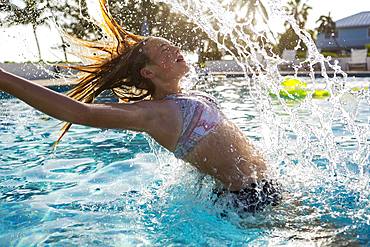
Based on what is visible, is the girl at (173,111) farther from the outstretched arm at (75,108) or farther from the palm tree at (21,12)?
the palm tree at (21,12)

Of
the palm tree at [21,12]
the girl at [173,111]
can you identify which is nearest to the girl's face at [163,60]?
the girl at [173,111]

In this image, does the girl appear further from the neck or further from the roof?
the roof

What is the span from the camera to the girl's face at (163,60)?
9.38 feet

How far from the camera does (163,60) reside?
286cm

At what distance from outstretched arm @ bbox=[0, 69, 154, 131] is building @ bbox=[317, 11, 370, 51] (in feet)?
166

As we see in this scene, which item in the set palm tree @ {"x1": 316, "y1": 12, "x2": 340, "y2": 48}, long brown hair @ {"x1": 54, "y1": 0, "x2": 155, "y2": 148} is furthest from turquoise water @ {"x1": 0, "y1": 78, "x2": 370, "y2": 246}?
palm tree @ {"x1": 316, "y1": 12, "x2": 340, "y2": 48}

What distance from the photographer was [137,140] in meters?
6.42

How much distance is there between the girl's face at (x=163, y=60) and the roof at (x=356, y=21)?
52103 mm

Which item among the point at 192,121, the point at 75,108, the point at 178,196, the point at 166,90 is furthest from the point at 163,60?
the point at 178,196

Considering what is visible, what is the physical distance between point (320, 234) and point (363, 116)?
5977mm

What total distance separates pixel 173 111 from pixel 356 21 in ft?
176

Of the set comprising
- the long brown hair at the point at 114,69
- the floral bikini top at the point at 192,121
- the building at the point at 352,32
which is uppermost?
the long brown hair at the point at 114,69

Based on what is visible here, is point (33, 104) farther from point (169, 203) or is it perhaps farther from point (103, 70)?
point (169, 203)

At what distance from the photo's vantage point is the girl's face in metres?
2.86
